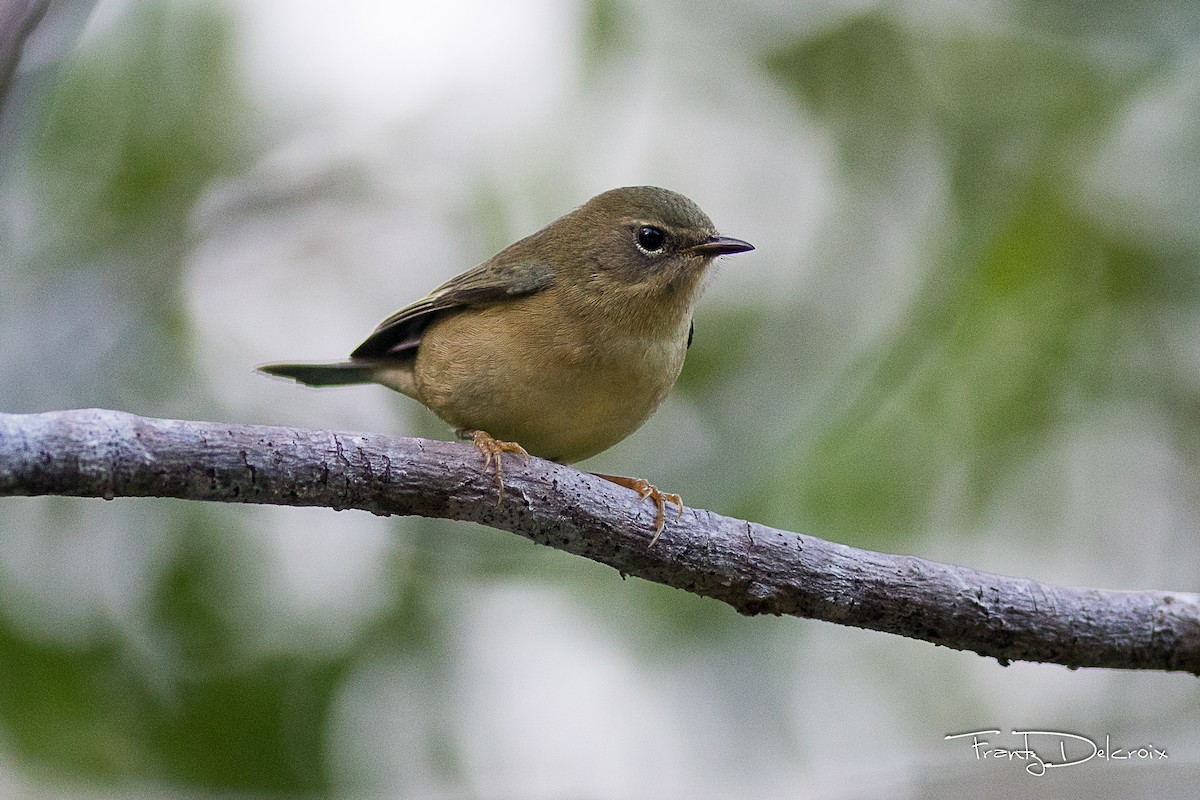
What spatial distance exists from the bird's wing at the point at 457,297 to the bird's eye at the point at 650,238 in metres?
0.53

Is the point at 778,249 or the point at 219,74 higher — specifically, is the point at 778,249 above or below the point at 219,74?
below

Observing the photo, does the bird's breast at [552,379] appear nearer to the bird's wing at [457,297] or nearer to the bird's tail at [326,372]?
the bird's wing at [457,297]

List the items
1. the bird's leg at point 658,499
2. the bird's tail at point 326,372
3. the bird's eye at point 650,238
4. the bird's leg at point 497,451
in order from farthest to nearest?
the bird's tail at point 326,372
the bird's eye at point 650,238
the bird's leg at point 658,499
the bird's leg at point 497,451

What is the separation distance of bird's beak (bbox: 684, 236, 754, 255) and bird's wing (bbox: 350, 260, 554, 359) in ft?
2.51

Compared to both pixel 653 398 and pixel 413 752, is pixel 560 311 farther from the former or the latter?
pixel 413 752

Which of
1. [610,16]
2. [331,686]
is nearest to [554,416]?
[331,686]

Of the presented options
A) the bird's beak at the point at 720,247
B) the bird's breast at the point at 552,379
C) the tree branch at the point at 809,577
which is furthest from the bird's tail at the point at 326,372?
the tree branch at the point at 809,577

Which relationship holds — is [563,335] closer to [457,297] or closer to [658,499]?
[457,297]

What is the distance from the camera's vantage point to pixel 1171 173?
732cm

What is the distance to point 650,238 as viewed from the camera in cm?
582

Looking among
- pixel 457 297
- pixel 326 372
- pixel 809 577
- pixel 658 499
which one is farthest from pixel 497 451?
pixel 326 372

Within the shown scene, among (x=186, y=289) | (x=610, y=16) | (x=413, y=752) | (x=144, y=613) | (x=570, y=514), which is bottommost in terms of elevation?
(x=413, y=752)

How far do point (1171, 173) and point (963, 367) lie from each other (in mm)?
1973

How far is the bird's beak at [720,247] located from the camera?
5629mm
